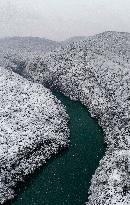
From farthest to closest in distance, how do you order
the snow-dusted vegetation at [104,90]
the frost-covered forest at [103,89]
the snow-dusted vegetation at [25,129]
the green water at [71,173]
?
the snow-dusted vegetation at [25,129] < the green water at [71,173] < the frost-covered forest at [103,89] < the snow-dusted vegetation at [104,90]

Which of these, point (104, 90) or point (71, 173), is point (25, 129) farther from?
point (104, 90)

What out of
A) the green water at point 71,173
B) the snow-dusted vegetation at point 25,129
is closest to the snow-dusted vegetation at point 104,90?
the green water at point 71,173

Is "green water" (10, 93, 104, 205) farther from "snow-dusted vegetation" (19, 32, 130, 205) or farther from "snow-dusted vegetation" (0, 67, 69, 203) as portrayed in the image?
"snow-dusted vegetation" (19, 32, 130, 205)

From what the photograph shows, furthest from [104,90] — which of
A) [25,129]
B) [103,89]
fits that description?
[25,129]

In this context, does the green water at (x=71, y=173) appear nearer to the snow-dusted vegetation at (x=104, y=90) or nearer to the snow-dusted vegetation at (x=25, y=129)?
the snow-dusted vegetation at (x=25, y=129)

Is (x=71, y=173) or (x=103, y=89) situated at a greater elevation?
(x=103, y=89)

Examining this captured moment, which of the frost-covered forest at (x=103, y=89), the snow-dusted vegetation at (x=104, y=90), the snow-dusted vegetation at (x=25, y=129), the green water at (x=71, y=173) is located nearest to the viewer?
the snow-dusted vegetation at (x=104, y=90)

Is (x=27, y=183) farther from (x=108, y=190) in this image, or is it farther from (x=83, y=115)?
(x=83, y=115)
